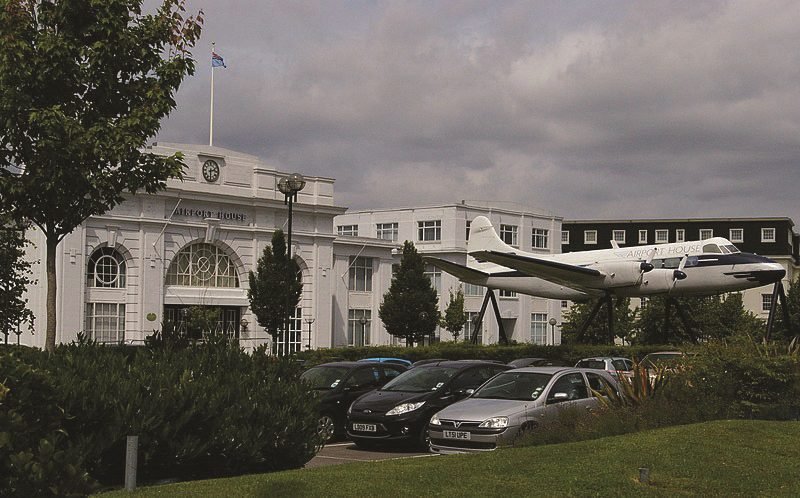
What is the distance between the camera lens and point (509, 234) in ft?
277

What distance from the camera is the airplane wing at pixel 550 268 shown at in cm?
3881

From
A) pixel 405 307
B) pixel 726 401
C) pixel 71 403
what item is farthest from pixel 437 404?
pixel 405 307

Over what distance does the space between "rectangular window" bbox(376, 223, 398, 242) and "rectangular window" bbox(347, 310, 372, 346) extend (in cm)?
1706

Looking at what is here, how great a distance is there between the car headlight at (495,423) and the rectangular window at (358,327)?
175 feet

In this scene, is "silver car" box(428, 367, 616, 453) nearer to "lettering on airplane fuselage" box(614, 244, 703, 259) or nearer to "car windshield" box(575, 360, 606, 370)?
"car windshield" box(575, 360, 606, 370)

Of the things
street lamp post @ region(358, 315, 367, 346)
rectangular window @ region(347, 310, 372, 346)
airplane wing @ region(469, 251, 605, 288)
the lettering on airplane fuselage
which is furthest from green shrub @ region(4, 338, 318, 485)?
street lamp post @ region(358, 315, 367, 346)

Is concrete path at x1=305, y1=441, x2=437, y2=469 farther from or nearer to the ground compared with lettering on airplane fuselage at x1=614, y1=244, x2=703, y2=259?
nearer to the ground

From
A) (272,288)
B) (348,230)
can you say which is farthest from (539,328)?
(272,288)

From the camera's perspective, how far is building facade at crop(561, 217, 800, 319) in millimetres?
100688

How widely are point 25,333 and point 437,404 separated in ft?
127

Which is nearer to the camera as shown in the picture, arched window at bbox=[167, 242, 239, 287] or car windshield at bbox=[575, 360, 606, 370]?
car windshield at bbox=[575, 360, 606, 370]

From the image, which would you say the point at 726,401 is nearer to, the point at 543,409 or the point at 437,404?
the point at 543,409

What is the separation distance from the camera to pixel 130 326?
54.2 m

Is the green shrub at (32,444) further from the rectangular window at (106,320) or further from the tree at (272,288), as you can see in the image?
the rectangular window at (106,320)
